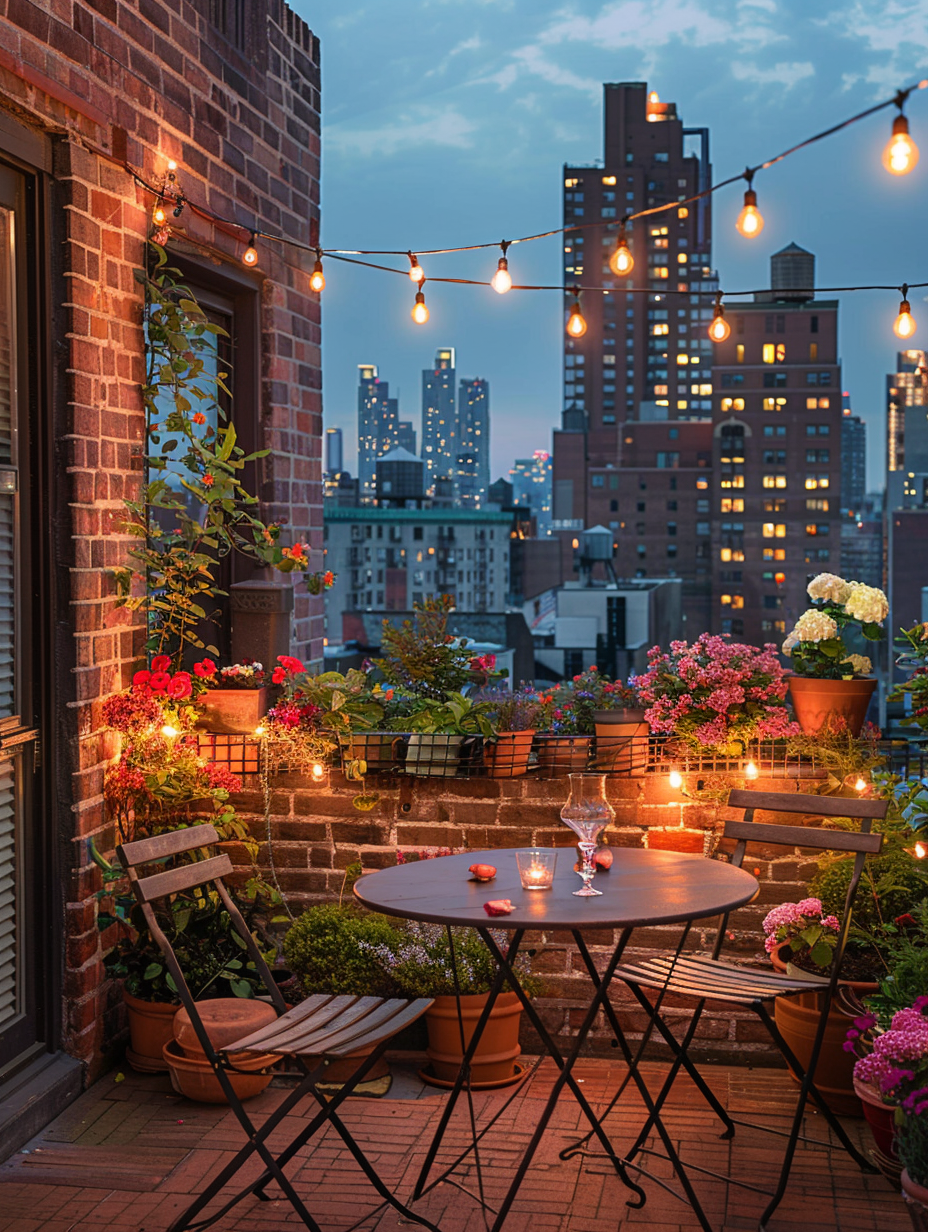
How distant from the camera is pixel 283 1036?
3.05 m

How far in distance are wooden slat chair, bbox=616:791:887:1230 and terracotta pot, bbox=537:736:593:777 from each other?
85 cm

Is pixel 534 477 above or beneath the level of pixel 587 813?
above

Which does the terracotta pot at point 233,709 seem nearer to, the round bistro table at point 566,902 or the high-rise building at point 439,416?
the round bistro table at point 566,902

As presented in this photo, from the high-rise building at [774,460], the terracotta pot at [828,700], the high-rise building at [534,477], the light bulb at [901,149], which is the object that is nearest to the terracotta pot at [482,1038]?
the terracotta pot at [828,700]

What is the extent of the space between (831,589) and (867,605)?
0.20 metres

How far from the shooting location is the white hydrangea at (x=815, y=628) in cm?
472

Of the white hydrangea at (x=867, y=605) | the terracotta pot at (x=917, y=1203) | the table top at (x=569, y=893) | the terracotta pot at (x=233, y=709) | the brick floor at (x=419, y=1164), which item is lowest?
the brick floor at (x=419, y=1164)

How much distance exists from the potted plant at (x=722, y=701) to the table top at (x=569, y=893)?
1.08 metres

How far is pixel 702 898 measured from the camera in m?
3.05

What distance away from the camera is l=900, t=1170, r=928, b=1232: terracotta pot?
2.76 meters

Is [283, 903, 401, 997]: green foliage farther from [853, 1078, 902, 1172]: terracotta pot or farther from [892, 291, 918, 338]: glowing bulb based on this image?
[892, 291, 918, 338]: glowing bulb

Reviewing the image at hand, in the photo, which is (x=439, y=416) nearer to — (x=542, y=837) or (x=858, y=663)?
(x=858, y=663)

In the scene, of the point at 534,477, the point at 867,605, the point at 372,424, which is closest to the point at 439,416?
the point at 534,477

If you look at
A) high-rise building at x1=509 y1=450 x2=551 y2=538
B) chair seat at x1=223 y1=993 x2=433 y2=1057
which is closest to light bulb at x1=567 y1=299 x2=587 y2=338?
chair seat at x1=223 y1=993 x2=433 y2=1057
